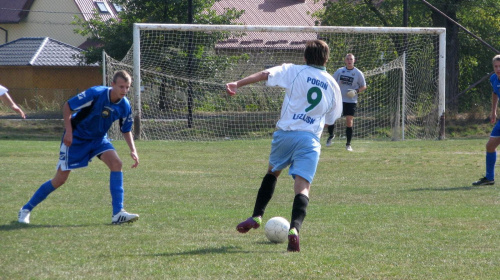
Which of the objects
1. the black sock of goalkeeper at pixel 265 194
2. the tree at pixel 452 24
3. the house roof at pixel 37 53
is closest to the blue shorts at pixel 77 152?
the black sock of goalkeeper at pixel 265 194

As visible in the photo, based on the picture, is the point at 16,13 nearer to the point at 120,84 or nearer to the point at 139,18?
the point at 139,18

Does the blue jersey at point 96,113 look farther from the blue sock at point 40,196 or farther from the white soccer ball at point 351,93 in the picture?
the white soccer ball at point 351,93

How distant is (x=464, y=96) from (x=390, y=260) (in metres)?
19.4

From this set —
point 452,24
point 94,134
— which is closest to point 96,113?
point 94,134

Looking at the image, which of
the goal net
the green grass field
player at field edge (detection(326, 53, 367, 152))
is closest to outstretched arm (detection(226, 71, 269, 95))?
the green grass field

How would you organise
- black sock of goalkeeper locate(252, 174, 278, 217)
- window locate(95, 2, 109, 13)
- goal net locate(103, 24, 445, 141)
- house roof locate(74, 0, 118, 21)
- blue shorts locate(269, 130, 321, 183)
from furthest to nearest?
window locate(95, 2, 109, 13) → house roof locate(74, 0, 118, 21) → goal net locate(103, 24, 445, 141) → black sock of goalkeeper locate(252, 174, 278, 217) → blue shorts locate(269, 130, 321, 183)

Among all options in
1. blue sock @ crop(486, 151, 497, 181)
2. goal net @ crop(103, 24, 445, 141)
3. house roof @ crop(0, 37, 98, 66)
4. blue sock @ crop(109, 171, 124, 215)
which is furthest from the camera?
house roof @ crop(0, 37, 98, 66)

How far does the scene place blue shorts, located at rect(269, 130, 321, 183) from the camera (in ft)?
18.3

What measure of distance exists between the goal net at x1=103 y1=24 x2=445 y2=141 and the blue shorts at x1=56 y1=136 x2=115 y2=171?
1208 cm

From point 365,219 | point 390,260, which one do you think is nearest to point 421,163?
point 365,219

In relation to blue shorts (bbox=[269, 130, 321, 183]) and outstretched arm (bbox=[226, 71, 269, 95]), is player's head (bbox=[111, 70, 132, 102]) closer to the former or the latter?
outstretched arm (bbox=[226, 71, 269, 95])

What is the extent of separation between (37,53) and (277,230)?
31110 millimetres

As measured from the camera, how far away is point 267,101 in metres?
19.8

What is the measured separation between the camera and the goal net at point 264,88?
1928 centimetres
